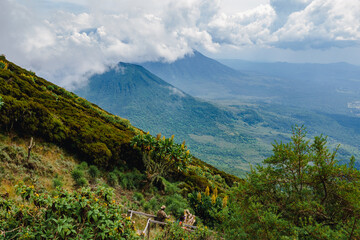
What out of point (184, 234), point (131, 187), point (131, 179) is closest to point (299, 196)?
point (184, 234)

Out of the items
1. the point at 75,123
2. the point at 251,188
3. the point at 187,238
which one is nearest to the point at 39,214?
the point at 187,238

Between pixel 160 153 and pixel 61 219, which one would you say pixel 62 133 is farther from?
pixel 61 219

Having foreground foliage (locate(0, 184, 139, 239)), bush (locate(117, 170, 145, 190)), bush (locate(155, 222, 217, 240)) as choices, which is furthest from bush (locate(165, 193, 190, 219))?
foreground foliage (locate(0, 184, 139, 239))

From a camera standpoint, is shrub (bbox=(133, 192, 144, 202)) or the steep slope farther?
shrub (bbox=(133, 192, 144, 202))

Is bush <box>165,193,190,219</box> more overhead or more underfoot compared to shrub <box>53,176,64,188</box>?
more underfoot

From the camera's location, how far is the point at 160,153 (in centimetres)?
1284

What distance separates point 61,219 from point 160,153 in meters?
9.08

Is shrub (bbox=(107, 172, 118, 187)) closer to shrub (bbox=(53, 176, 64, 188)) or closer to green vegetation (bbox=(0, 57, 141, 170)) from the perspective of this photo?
green vegetation (bbox=(0, 57, 141, 170))

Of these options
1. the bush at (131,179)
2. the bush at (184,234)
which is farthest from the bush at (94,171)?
the bush at (184,234)

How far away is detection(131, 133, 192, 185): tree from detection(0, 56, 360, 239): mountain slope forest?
0.07 metres

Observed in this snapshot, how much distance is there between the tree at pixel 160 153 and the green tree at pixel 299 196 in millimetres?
5676

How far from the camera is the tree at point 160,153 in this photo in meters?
12.7

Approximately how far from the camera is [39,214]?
428cm

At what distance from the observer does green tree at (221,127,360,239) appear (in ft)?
17.6
